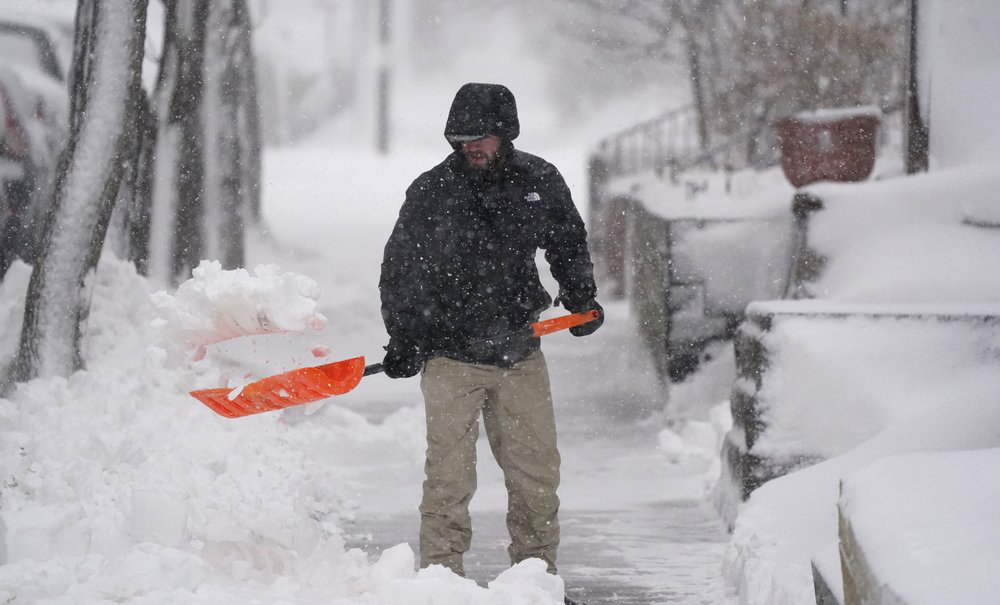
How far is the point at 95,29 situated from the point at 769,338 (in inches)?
167

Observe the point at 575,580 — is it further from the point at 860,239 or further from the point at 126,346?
the point at 126,346

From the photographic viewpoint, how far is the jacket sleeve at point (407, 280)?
4.36 meters

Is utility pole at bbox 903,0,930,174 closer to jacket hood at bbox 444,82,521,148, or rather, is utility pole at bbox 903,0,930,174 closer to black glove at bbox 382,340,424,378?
jacket hood at bbox 444,82,521,148

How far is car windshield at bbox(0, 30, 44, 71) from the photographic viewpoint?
920cm

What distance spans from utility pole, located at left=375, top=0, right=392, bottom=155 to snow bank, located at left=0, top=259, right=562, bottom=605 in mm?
20258

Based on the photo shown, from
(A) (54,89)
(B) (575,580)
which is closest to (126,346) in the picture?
(A) (54,89)

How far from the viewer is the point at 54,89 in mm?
9422

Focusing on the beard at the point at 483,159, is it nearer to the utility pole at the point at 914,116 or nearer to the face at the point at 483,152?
the face at the point at 483,152

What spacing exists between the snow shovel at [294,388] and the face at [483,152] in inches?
22.2

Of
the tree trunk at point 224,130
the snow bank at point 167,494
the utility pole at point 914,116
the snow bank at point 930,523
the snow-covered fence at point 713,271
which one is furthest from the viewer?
the tree trunk at point 224,130

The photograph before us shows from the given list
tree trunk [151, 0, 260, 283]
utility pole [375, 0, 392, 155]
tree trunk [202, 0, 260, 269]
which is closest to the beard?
tree trunk [151, 0, 260, 283]

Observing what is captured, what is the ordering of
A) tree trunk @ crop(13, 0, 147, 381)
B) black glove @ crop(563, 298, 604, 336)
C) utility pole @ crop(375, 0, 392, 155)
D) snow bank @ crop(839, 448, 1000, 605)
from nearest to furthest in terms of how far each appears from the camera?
1. snow bank @ crop(839, 448, 1000, 605)
2. black glove @ crop(563, 298, 604, 336)
3. tree trunk @ crop(13, 0, 147, 381)
4. utility pole @ crop(375, 0, 392, 155)

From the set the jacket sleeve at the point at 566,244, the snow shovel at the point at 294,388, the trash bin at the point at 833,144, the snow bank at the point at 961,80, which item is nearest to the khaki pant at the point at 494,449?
the snow shovel at the point at 294,388

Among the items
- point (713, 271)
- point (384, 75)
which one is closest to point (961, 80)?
point (713, 271)
